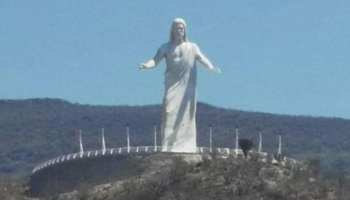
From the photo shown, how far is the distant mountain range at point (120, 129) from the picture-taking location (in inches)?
5256

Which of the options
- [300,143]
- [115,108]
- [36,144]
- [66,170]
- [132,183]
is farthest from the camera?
[115,108]

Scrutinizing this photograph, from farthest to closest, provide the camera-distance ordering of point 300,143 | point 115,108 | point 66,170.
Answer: point 115,108 < point 300,143 < point 66,170

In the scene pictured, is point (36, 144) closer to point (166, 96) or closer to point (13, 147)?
point (13, 147)

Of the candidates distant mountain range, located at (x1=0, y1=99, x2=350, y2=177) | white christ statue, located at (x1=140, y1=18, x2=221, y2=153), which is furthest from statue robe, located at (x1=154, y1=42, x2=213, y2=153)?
distant mountain range, located at (x1=0, y1=99, x2=350, y2=177)

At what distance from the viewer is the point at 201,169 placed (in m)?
81.3

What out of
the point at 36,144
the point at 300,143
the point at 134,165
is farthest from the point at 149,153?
the point at 36,144

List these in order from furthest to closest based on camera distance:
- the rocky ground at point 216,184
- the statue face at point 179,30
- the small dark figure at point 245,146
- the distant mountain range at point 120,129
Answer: the distant mountain range at point 120,129, the small dark figure at point 245,146, the statue face at point 179,30, the rocky ground at point 216,184

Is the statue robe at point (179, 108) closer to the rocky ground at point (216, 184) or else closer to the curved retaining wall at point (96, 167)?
the curved retaining wall at point (96, 167)

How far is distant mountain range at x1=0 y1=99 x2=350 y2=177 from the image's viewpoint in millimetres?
133500

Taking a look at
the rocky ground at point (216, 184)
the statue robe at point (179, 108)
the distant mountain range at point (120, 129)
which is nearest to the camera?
the rocky ground at point (216, 184)

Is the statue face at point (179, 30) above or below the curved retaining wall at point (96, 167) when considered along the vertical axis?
above

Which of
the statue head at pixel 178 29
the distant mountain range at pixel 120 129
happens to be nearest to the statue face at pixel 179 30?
the statue head at pixel 178 29

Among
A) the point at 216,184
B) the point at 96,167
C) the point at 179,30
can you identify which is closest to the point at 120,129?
the point at 96,167

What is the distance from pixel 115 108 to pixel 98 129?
20537 millimetres
